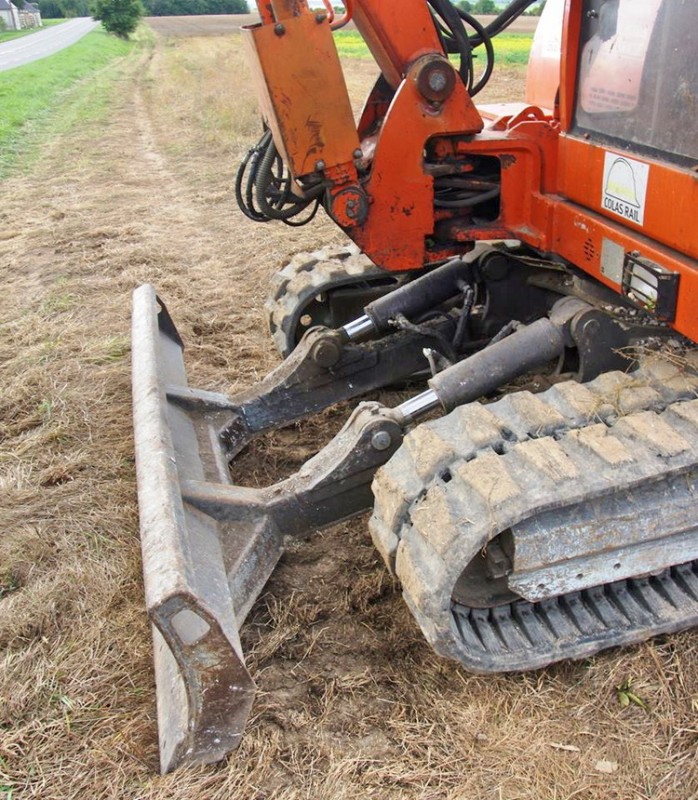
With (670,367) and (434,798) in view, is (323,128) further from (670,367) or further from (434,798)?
(434,798)

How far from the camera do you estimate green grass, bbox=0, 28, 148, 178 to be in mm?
16125

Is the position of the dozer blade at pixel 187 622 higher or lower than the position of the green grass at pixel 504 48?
higher

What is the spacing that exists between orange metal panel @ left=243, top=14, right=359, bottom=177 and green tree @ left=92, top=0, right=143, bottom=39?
65.7 metres

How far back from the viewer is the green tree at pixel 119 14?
198 feet

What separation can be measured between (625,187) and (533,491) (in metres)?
1.19

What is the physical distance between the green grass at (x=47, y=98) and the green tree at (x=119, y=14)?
715 inches

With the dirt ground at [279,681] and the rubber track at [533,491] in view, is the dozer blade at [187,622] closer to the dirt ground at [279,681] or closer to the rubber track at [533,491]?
the dirt ground at [279,681]

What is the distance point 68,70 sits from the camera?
3466 centimetres

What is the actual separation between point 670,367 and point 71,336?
426cm

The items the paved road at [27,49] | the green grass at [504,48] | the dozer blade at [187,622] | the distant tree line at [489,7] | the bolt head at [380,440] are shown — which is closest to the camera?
the dozer blade at [187,622]

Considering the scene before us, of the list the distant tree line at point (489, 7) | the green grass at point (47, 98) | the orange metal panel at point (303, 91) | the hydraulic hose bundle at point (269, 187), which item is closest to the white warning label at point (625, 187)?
the orange metal panel at point (303, 91)

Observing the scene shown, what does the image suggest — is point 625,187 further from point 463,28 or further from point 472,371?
point 463,28

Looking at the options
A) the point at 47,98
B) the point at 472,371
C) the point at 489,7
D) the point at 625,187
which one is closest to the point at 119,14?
the point at 47,98

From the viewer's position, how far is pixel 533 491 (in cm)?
225
